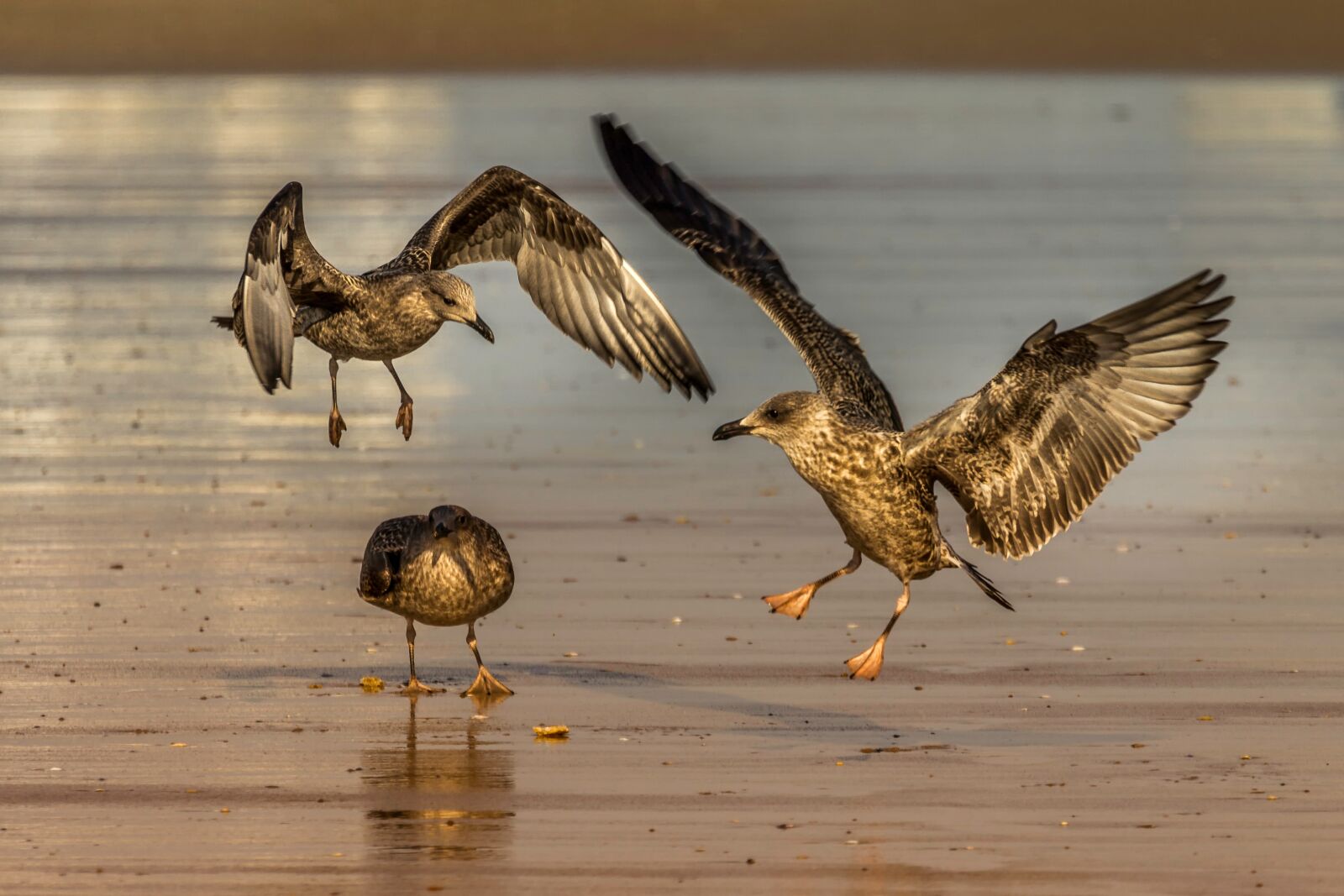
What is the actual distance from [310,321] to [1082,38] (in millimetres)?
48758

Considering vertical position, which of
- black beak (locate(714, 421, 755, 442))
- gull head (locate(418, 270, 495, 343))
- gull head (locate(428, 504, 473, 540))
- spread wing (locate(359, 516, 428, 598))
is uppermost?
gull head (locate(418, 270, 495, 343))

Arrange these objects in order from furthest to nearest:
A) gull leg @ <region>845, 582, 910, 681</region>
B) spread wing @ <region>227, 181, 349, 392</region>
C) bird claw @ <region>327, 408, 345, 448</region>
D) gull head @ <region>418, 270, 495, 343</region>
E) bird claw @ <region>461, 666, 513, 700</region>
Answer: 1. gull head @ <region>418, 270, 495, 343</region>
2. bird claw @ <region>327, 408, 345, 448</region>
3. spread wing @ <region>227, 181, 349, 392</region>
4. bird claw @ <region>461, 666, 513, 700</region>
5. gull leg @ <region>845, 582, 910, 681</region>

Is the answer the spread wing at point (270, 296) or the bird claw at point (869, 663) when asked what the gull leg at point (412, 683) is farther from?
the bird claw at point (869, 663)

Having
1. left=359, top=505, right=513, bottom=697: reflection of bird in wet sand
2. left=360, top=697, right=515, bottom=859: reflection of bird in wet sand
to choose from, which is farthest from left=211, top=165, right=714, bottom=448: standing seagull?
left=360, top=697, right=515, bottom=859: reflection of bird in wet sand

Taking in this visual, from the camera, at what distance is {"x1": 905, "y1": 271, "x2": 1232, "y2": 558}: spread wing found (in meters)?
9.67

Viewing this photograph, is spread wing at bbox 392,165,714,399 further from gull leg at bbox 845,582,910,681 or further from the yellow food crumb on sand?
the yellow food crumb on sand

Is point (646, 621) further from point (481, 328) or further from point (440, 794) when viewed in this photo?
point (440, 794)

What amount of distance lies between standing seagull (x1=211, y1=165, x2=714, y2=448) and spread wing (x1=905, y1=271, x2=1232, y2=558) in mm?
1824

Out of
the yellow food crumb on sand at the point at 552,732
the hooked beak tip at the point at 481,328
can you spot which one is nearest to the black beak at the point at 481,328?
the hooked beak tip at the point at 481,328

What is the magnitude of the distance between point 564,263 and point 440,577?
8.23ft

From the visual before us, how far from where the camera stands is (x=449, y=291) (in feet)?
36.2

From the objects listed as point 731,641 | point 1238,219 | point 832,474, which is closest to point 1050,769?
point 832,474

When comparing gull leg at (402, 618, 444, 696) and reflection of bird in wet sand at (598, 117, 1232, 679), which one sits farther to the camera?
gull leg at (402, 618, 444, 696)

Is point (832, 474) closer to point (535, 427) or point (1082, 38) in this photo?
point (535, 427)
